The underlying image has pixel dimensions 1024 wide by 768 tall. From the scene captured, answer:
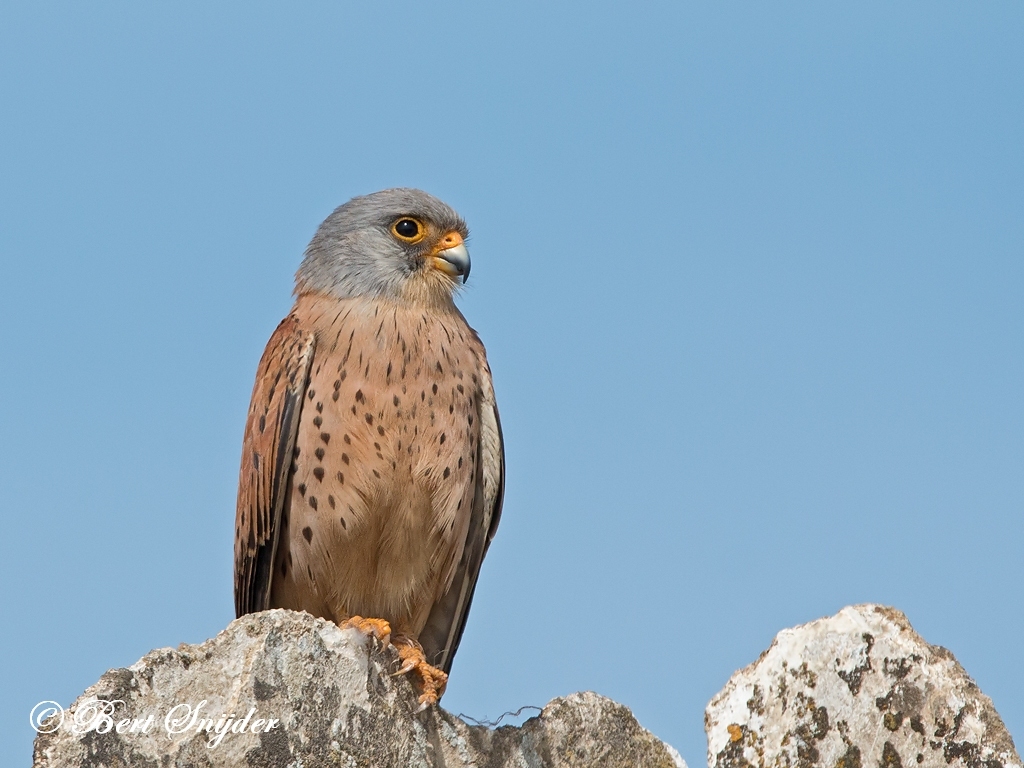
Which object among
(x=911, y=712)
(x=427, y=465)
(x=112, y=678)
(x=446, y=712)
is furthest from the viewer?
(x=427, y=465)

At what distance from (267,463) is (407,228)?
4.84 ft

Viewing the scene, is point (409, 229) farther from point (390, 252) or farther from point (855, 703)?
point (855, 703)

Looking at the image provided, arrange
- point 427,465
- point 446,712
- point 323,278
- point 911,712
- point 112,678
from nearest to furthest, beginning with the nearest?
1. point 112,678
2. point 911,712
3. point 446,712
4. point 427,465
5. point 323,278

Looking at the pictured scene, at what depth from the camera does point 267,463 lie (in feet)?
20.0

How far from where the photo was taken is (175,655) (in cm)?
373

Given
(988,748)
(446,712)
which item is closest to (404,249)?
(446,712)

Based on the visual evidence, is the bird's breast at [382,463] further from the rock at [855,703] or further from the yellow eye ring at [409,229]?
the rock at [855,703]

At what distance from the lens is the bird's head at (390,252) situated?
6.48 meters

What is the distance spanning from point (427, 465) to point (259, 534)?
921 mm

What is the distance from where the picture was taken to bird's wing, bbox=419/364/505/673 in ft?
20.9

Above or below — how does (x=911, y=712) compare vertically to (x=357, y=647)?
below

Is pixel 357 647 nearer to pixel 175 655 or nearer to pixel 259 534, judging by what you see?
pixel 175 655

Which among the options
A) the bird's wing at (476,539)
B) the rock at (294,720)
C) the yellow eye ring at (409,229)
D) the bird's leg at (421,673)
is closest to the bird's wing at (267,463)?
the yellow eye ring at (409,229)

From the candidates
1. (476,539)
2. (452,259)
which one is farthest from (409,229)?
(476,539)
